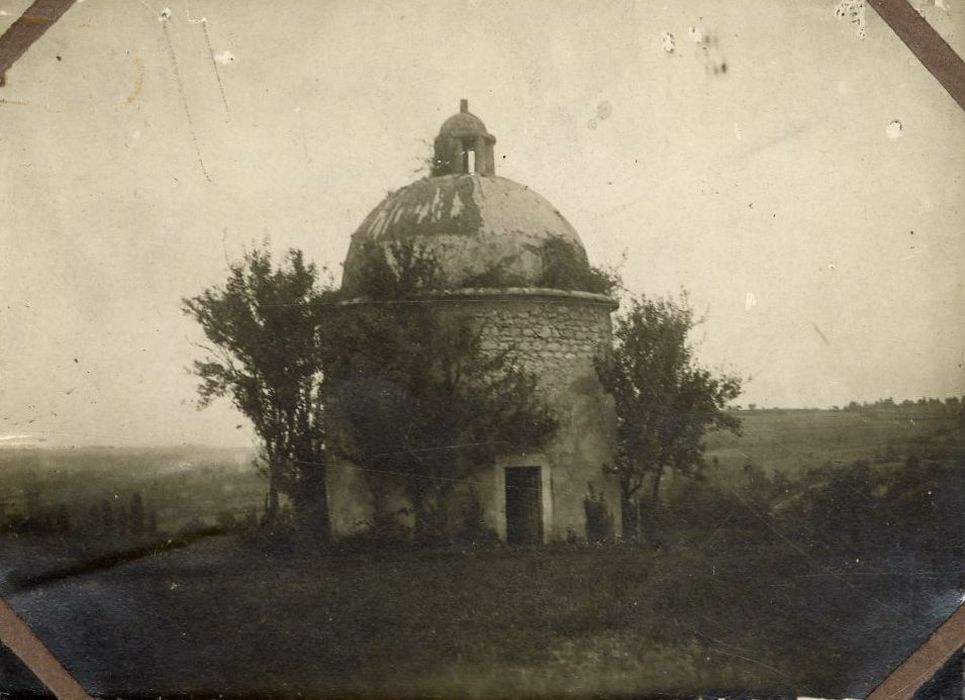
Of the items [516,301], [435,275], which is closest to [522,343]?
[516,301]


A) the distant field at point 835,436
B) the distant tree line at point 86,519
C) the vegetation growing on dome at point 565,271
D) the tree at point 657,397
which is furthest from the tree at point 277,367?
the distant field at point 835,436

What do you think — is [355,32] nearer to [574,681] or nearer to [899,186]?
[899,186]

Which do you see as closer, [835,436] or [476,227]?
[835,436]

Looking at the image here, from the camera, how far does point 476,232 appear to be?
3607 millimetres

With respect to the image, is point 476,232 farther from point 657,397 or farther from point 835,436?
point 835,436

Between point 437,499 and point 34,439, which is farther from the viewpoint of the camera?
point 34,439

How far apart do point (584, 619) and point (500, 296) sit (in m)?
1.41

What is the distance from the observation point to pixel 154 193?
3.68 metres

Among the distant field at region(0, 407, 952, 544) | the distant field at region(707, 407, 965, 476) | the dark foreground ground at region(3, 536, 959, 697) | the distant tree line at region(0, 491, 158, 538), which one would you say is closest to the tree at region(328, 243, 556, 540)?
the dark foreground ground at region(3, 536, 959, 697)

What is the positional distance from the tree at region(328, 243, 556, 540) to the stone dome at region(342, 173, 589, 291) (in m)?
0.08

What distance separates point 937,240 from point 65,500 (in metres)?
3.97

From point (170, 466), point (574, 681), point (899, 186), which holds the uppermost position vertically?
point (899, 186)

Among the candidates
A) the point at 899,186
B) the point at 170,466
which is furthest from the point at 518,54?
the point at 170,466

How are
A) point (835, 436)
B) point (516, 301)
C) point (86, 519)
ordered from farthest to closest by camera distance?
point (86, 519), point (516, 301), point (835, 436)
